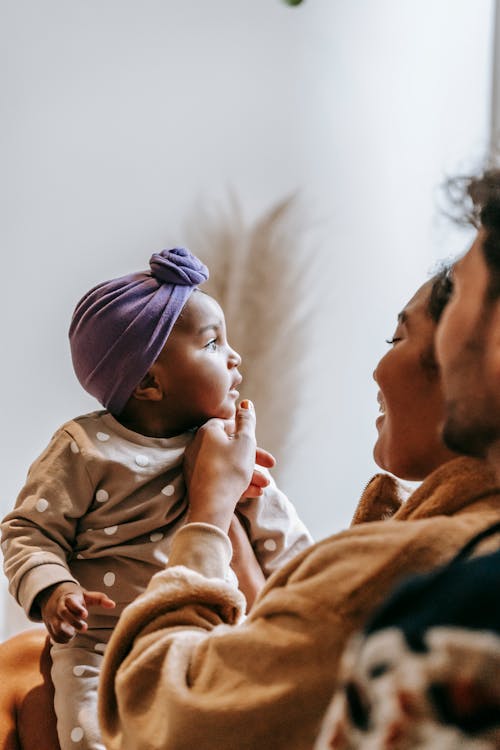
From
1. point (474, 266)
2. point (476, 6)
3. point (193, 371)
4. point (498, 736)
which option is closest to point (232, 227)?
point (193, 371)

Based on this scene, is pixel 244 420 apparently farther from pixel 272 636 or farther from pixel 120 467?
pixel 272 636

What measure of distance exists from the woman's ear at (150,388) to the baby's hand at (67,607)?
0.95ft

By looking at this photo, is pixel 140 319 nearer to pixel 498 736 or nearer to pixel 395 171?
pixel 498 736

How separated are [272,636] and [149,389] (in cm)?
67

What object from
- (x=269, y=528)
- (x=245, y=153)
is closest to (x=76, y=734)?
(x=269, y=528)

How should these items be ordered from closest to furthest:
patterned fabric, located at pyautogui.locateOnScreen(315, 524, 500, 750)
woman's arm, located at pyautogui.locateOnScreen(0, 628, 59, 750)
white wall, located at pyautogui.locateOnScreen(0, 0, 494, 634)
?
patterned fabric, located at pyautogui.locateOnScreen(315, 524, 500, 750), woman's arm, located at pyautogui.locateOnScreen(0, 628, 59, 750), white wall, located at pyautogui.locateOnScreen(0, 0, 494, 634)

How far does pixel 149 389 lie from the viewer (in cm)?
131

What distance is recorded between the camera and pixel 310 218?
80.5 inches

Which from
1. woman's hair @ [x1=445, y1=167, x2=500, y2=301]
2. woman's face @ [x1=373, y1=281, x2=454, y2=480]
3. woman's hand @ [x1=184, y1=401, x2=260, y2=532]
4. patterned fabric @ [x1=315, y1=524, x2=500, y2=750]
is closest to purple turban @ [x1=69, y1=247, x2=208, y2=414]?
woman's hand @ [x1=184, y1=401, x2=260, y2=532]

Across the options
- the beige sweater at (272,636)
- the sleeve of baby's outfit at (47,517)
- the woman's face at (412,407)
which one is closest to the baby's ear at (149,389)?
the sleeve of baby's outfit at (47,517)

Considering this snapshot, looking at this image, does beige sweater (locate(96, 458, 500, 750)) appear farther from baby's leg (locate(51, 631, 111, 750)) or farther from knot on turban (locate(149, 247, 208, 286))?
knot on turban (locate(149, 247, 208, 286))

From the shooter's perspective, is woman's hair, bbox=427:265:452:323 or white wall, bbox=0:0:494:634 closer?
woman's hair, bbox=427:265:452:323

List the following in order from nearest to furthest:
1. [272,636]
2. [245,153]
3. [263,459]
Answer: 1. [272,636]
2. [263,459]
3. [245,153]

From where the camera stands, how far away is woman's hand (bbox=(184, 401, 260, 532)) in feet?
3.74
